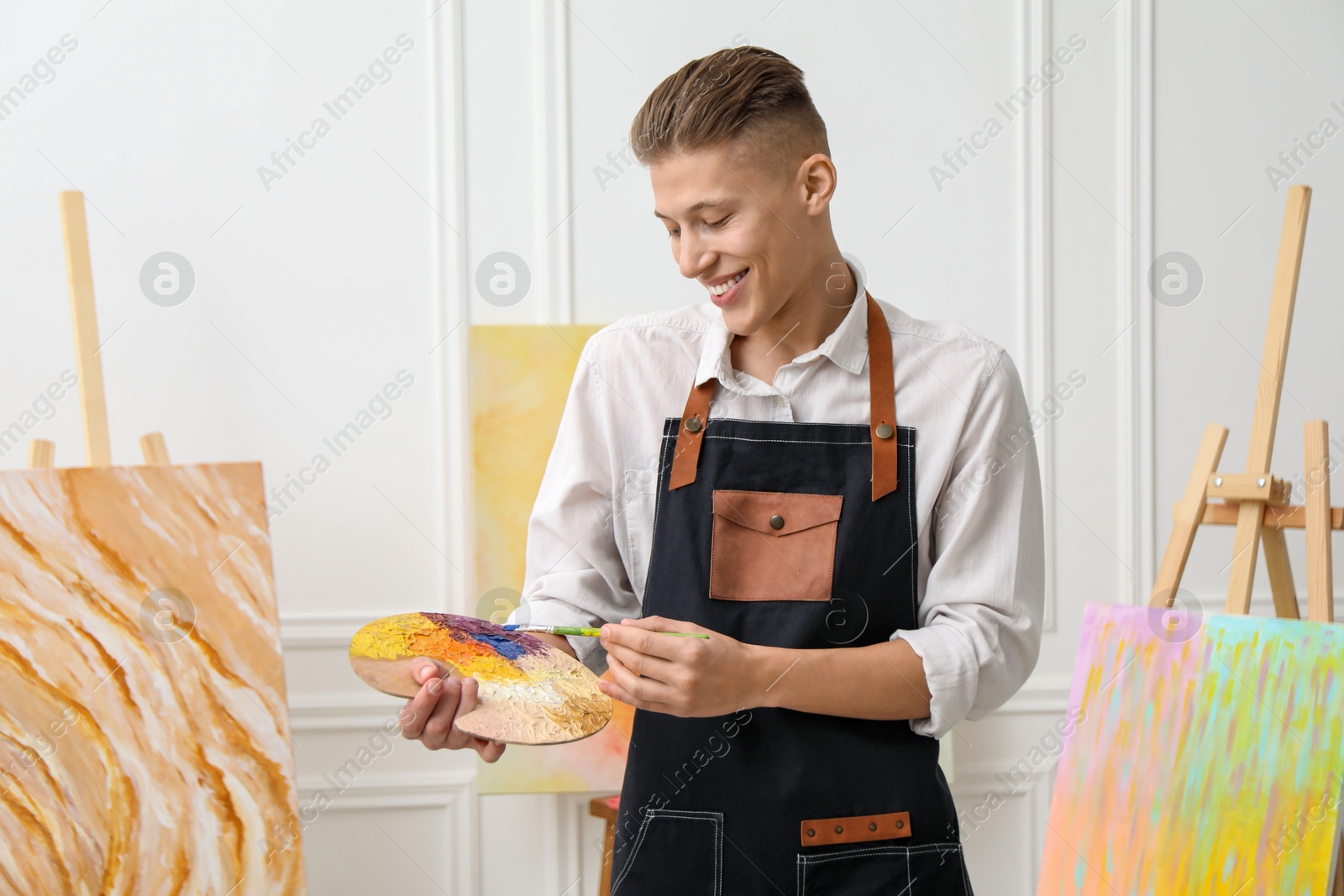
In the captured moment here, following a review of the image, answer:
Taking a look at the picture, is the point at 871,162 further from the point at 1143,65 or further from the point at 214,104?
the point at 214,104

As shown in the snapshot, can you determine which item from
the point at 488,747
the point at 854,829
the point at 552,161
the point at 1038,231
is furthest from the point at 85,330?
the point at 1038,231

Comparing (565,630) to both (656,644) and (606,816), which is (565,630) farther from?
(606,816)

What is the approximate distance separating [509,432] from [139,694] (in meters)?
1.09

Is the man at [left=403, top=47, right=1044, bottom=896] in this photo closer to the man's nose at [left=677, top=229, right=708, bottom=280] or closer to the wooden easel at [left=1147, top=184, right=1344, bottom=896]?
the man's nose at [left=677, top=229, right=708, bottom=280]

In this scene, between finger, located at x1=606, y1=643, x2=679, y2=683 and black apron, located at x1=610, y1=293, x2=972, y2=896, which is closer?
finger, located at x1=606, y1=643, x2=679, y2=683

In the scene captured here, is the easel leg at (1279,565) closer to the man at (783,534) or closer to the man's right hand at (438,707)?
the man at (783,534)

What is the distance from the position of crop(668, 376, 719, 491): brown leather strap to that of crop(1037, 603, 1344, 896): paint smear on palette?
69 cm

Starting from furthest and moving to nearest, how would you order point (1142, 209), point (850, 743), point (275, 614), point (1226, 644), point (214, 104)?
point (1142, 209) → point (214, 104) → point (275, 614) → point (1226, 644) → point (850, 743)

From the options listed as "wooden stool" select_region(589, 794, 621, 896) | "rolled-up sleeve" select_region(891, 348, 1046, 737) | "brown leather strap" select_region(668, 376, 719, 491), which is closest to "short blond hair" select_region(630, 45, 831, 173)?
"brown leather strap" select_region(668, 376, 719, 491)

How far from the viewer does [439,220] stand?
8.45 ft

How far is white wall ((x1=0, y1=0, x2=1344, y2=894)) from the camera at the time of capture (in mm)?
2494

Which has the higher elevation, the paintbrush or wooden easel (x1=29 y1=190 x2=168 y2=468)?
wooden easel (x1=29 y1=190 x2=168 y2=468)

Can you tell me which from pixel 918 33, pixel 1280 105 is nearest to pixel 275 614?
pixel 918 33

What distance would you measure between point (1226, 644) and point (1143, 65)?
1853mm
